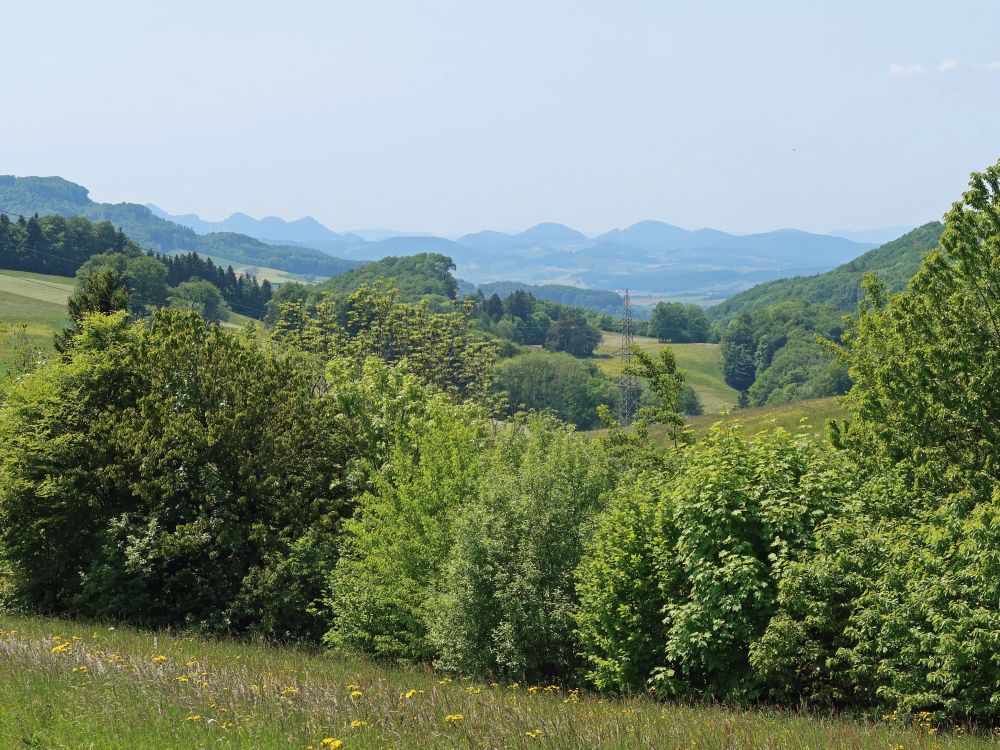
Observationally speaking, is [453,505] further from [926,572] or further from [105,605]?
[926,572]

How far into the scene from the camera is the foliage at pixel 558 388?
580 feet

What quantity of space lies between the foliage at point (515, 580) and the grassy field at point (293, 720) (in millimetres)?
7023

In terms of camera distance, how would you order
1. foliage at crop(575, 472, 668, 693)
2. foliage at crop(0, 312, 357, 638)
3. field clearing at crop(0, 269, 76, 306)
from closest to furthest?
foliage at crop(575, 472, 668, 693) < foliage at crop(0, 312, 357, 638) < field clearing at crop(0, 269, 76, 306)

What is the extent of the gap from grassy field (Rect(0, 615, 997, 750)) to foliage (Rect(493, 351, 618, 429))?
159 meters

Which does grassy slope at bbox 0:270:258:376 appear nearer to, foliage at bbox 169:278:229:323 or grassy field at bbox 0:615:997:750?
foliage at bbox 169:278:229:323

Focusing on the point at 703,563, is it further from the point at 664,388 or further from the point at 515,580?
the point at 664,388

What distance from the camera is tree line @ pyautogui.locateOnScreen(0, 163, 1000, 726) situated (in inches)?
605

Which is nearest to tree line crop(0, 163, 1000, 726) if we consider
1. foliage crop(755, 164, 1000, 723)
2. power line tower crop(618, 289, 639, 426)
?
foliage crop(755, 164, 1000, 723)

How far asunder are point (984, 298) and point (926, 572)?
11.3 m

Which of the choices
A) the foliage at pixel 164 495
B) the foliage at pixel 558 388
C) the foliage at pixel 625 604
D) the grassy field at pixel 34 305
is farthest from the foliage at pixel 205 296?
the foliage at pixel 625 604

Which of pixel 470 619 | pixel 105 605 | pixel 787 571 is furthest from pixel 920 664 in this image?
pixel 105 605

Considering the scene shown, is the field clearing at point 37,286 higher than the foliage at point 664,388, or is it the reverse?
the field clearing at point 37,286

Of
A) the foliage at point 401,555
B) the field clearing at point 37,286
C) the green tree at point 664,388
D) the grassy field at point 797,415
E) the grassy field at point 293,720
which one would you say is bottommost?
the grassy field at point 797,415

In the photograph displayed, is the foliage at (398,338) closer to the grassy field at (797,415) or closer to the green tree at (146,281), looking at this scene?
the grassy field at (797,415)
